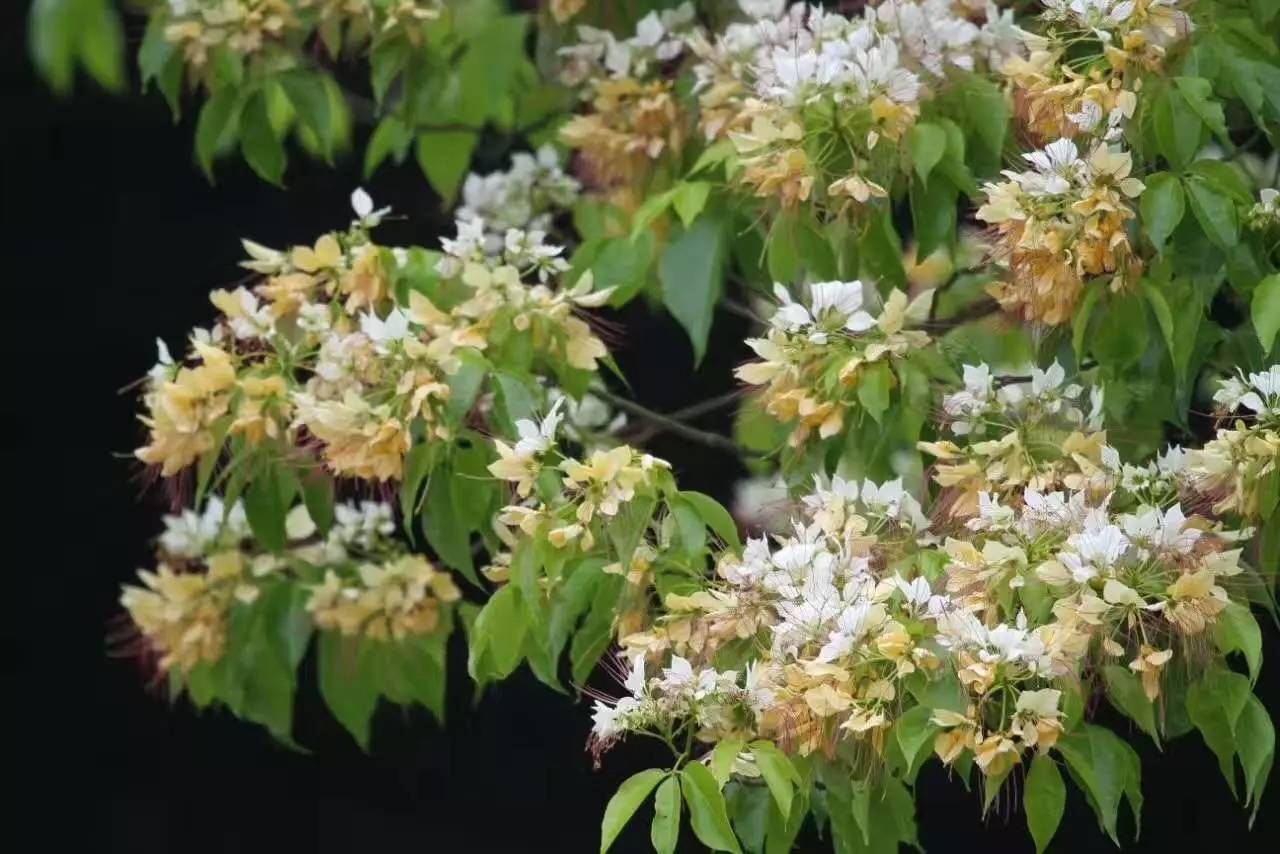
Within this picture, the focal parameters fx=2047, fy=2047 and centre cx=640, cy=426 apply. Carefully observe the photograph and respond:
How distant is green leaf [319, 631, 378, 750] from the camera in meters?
2.24

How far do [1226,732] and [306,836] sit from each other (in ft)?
6.11

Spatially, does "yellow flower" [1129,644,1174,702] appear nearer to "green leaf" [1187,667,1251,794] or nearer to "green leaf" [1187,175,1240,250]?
"green leaf" [1187,667,1251,794]

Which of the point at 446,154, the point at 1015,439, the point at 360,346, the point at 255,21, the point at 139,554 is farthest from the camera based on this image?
the point at 139,554

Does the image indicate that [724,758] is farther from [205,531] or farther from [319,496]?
[205,531]

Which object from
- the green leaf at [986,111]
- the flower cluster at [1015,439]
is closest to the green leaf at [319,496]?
the flower cluster at [1015,439]

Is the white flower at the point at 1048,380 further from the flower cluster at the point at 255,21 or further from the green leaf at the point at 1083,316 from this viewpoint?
the flower cluster at the point at 255,21

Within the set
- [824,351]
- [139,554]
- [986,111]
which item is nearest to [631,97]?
[986,111]

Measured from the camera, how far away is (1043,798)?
154 centimetres

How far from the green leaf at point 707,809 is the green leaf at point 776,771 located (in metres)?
0.04

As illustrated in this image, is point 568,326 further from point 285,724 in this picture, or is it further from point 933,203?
point 285,724

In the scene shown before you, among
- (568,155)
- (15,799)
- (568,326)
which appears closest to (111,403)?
(15,799)

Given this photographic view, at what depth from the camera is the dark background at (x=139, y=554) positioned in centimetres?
310

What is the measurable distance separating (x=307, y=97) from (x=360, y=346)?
0.42m

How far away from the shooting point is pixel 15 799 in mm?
3203
